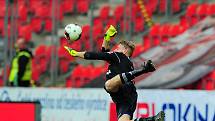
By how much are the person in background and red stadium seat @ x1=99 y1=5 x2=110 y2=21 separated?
219 centimetres

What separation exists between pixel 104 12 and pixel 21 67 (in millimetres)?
2732

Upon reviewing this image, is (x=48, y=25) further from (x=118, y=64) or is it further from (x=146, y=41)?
(x=118, y=64)

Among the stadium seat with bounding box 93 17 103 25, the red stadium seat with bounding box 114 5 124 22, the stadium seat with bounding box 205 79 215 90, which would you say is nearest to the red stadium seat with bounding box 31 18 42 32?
the stadium seat with bounding box 93 17 103 25

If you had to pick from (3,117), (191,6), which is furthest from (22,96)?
(191,6)

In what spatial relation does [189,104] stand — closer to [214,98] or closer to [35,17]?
[214,98]

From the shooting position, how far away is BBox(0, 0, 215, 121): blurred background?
1356 cm

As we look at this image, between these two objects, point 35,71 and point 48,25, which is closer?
point 35,71

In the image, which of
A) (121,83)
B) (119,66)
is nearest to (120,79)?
(121,83)

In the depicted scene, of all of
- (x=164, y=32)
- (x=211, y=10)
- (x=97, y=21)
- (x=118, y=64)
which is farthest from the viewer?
(x=97, y=21)

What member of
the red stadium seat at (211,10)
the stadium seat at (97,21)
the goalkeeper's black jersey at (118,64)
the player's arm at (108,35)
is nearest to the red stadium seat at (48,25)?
the stadium seat at (97,21)

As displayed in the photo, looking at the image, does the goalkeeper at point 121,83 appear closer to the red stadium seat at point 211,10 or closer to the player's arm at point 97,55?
the player's arm at point 97,55

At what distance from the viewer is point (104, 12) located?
16016mm

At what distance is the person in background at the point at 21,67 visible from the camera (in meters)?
14.0

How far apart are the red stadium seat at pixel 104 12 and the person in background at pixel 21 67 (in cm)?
219
